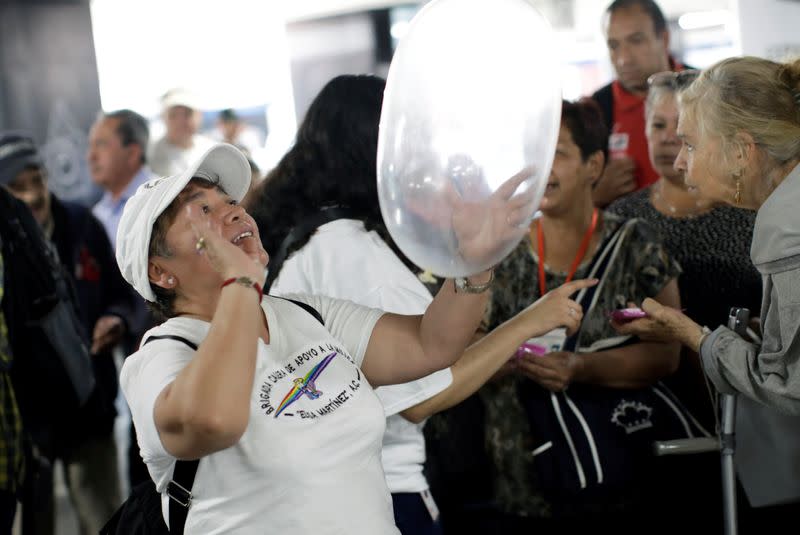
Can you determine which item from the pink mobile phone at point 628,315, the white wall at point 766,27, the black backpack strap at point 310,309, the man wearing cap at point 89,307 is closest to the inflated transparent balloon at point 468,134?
the black backpack strap at point 310,309

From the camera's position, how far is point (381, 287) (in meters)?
1.94

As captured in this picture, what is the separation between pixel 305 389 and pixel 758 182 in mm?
1103

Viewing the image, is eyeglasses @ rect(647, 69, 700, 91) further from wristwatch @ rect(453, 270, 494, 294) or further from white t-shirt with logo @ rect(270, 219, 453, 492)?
wristwatch @ rect(453, 270, 494, 294)

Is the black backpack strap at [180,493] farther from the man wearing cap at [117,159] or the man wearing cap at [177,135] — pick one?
the man wearing cap at [177,135]

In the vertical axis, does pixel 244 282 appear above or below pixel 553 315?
above

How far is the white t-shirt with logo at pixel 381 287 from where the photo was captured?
193 cm

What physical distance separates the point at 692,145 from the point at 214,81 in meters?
7.38

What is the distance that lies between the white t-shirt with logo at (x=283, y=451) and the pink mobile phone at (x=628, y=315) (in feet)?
2.81

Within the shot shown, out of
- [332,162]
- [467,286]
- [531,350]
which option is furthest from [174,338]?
[531,350]

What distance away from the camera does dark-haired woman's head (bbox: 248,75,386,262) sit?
6.82ft

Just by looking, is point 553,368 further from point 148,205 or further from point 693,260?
point 148,205

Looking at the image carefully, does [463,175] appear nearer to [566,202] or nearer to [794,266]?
[794,266]

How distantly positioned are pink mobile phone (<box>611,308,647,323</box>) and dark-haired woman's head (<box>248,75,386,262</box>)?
2.04 feet

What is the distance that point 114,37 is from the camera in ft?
27.9
